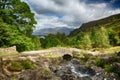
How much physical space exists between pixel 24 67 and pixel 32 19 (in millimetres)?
22343

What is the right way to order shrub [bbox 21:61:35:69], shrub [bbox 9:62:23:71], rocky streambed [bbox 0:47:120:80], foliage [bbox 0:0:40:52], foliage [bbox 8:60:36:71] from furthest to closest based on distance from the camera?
foliage [bbox 0:0:40:52], shrub [bbox 21:61:35:69], foliage [bbox 8:60:36:71], shrub [bbox 9:62:23:71], rocky streambed [bbox 0:47:120:80]

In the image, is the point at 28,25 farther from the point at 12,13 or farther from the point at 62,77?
the point at 62,77

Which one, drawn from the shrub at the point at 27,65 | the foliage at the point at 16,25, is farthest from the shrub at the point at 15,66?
the foliage at the point at 16,25

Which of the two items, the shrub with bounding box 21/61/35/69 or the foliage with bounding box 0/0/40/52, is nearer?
the shrub with bounding box 21/61/35/69

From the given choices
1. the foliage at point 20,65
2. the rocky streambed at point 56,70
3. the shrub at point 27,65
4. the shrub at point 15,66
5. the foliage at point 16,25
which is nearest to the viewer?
the rocky streambed at point 56,70

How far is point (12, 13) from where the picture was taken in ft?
160

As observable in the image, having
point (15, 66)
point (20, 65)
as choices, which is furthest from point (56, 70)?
point (20, 65)

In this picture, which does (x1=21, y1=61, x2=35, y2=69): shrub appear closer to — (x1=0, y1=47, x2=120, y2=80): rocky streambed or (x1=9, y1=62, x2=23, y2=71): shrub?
(x1=0, y1=47, x2=120, y2=80): rocky streambed

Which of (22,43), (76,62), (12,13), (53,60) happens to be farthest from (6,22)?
(76,62)

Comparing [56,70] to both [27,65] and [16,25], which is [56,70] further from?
[16,25]

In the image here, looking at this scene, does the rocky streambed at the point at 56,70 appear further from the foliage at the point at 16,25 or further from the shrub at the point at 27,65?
the foliage at the point at 16,25

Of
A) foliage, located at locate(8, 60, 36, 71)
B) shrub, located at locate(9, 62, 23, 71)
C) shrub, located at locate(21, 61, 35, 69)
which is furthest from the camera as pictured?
shrub, located at locate(21, 61, 35, 69)

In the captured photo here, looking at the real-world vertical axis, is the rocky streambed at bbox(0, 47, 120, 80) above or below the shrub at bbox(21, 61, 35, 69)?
above

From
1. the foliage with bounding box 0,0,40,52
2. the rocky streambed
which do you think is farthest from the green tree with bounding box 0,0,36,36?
the rocky streambed
